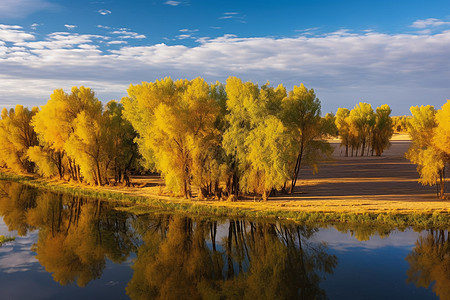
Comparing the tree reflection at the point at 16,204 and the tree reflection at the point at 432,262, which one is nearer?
the tree reflection at the point at 432,262

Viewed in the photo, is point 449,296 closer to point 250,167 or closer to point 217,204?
point 250,167

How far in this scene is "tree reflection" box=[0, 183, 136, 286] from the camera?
76.6 feet

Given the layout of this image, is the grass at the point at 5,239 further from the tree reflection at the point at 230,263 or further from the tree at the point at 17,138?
the tree at the point at 17,138

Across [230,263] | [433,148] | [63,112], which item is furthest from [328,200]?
[63,112]

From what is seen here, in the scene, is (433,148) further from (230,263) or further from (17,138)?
(17,138)

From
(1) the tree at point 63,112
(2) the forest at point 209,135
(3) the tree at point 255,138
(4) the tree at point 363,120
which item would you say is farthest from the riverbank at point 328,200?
(4) the tree at point 363,120

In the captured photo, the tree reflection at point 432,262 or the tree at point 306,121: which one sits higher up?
the tree at point 306,121

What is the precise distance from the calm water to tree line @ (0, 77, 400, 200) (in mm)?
7157

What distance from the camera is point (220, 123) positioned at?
4191 cm

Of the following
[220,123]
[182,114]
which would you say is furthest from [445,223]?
[182,114]

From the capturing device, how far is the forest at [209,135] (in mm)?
37875

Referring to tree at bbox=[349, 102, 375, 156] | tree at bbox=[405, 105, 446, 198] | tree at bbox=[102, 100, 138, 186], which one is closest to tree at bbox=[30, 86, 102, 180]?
tree at bbox=[102, 100, 138, 186]

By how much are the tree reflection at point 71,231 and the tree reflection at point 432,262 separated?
18.5 meters

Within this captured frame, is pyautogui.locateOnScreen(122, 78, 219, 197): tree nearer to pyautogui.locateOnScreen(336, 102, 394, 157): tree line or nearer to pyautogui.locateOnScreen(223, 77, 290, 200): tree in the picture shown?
pyautogui.locateOnScreen(223, 77, 290, 200): tree
